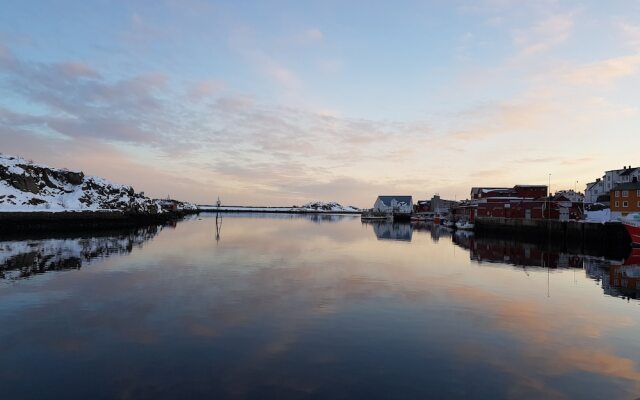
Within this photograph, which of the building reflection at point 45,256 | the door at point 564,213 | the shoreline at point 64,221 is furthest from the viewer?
the door at point 564,213

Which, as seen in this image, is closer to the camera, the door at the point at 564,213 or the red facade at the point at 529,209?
the door at the point at 564,213

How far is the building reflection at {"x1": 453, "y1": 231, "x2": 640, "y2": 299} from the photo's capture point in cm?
2744

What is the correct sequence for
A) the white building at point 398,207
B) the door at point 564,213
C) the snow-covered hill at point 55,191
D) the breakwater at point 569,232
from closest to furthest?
the breakwater at point 569,232
the snow-covered hill at point 55,191
the door at point 564,213
the white building at point 398,207

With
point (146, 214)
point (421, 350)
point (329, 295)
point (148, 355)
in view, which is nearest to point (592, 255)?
point (329, 295)

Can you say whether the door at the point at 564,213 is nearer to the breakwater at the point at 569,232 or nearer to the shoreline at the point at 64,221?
the breakwater at the point at 569,232

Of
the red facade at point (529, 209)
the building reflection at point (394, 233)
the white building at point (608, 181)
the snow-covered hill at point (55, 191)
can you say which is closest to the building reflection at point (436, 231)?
the building reflection at point (394, 233)

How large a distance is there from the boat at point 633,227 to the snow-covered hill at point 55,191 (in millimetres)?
93256

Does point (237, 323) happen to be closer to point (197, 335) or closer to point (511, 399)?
point (197, 335)

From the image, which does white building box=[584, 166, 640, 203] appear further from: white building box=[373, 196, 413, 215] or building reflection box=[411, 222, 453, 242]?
white building box=[373, 196, 413, 215]

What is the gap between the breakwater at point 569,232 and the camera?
185 feet

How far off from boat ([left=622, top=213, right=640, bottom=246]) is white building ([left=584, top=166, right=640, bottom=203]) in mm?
49416

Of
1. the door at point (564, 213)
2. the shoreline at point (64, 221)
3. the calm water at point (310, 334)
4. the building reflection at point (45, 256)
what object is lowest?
the calm water at point (310, 334)

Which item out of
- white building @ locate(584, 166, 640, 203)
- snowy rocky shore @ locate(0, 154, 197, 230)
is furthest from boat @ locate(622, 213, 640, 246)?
snowy rocky shore @ locate(0, 154, 197, 230)

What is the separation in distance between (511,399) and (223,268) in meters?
24.0
